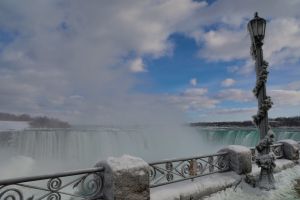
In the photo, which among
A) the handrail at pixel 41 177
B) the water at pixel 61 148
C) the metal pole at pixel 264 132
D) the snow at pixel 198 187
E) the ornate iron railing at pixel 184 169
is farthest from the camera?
the water at pixel 61 148

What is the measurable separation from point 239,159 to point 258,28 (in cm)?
359

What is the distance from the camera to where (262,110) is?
6.37 m

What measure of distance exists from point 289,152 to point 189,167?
16.7ft

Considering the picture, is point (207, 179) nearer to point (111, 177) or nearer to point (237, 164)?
point (237, 164)

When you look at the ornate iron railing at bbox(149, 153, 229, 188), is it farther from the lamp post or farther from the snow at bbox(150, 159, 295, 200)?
the lamp post

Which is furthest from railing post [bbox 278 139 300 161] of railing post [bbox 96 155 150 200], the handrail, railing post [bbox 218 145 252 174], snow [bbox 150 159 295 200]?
the handrail

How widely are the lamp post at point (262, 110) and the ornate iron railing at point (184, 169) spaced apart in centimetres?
102

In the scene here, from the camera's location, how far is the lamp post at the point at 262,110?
636 cm

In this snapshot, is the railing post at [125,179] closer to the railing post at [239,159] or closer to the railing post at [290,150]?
the railing post at [239,159]

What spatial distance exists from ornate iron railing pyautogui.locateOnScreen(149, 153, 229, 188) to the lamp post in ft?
3.34

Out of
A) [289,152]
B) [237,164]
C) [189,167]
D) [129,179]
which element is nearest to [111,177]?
[129,179]

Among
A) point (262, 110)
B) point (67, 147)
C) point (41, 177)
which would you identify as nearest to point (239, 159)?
point (262, 110)

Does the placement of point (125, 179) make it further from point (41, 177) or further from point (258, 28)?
point (258, 28)

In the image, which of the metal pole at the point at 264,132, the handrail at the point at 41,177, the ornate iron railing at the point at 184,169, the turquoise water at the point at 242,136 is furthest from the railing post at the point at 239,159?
the turquoise water at the point at 242,136
